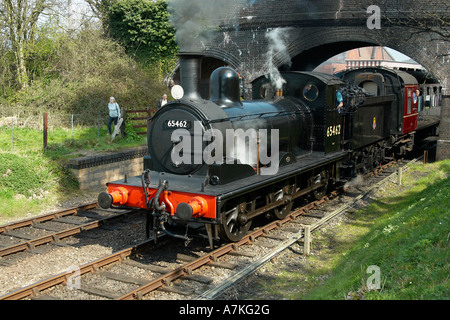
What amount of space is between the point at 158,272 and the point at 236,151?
8.13 ft

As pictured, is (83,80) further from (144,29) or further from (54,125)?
(144,29)

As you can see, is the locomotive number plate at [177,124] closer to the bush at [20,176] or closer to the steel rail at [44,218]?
the steel rail at [44,218]

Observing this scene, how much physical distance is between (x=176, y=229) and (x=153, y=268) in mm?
1287

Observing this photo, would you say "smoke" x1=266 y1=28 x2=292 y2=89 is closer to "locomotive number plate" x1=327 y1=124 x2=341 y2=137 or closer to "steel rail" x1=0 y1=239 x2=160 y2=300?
"locomotive number plate" x1=327 y1=124 x2=341 y2=137

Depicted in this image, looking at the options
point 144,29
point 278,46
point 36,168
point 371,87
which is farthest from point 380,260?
point 144,29

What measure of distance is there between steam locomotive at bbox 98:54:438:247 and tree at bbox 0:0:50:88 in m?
12.7

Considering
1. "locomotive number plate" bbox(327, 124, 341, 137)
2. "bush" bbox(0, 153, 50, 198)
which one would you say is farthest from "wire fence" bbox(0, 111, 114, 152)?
"locomotive number plate" bbox(327, 124, 341, 137)

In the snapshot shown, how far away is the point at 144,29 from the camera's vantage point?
914 inches

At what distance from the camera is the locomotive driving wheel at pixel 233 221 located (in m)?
7.23

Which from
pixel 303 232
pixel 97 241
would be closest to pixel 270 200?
pixel 303 232

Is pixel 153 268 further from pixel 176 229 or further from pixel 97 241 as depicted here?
pixel 97 241

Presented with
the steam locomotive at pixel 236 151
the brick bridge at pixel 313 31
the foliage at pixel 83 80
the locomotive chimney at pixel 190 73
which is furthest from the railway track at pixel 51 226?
the foliage at pixel 83 80

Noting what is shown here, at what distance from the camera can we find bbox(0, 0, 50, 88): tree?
1817 centimetres

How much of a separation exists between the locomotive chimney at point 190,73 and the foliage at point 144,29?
16800 millimetres
